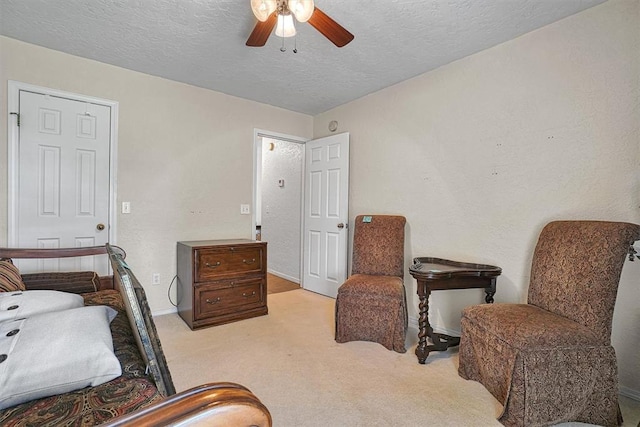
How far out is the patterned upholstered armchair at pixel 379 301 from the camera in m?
2.42

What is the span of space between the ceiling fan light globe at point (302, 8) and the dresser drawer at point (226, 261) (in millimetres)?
2167

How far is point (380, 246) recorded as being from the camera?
9.61ft

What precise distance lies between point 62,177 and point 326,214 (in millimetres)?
2711

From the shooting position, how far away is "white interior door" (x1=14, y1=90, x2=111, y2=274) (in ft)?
8.20

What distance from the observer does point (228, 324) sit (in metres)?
2.96

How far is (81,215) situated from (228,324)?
67.2 inches

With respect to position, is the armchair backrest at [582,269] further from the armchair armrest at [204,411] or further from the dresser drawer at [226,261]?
the dresser drawer at [226,261]

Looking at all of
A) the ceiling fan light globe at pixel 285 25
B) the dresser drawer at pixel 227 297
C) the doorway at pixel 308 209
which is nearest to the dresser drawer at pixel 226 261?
the dresser drawer at pixel 227 297

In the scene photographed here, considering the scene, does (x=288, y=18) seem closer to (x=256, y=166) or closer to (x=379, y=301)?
(x=379, y=301)

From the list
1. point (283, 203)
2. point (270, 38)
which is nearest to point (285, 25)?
point (270, 38)

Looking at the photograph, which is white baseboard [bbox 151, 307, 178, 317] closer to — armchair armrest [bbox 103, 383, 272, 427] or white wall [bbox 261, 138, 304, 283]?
white wall [bbox 261, 138, 304, 283]

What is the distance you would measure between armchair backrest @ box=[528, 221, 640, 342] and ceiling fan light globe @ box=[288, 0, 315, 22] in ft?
6.71

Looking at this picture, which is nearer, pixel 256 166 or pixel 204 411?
pixel 204 411

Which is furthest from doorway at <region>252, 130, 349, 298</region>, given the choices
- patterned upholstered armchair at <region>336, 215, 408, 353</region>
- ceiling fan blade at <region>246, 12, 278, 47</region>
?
ceiling fan blade at <region>246, 12, 278, 47</region>
